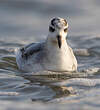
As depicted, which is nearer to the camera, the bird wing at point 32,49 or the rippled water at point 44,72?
the rippled water at point 44,72

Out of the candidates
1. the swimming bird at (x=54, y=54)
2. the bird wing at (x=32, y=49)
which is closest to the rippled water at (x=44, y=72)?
the swimming bird at (x=54, y=54)

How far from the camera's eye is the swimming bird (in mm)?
10069

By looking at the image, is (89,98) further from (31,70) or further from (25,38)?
(25,38)

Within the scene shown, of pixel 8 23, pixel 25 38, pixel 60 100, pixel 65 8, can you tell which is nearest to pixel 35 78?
pixel 60 100

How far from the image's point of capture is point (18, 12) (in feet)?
53.7

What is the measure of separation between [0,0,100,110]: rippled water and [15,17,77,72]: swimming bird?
0.62 feet

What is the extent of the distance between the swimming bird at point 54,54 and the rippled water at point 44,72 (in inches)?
7.5

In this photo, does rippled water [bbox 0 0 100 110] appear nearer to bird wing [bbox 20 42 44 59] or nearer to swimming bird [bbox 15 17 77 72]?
swimming bird [bbox 15 17 77 72]

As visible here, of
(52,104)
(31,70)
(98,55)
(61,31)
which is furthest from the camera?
(98,55)

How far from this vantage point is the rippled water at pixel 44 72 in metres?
8.21

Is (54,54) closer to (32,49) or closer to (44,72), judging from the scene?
(44,72)

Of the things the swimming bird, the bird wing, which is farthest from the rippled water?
the bird wing

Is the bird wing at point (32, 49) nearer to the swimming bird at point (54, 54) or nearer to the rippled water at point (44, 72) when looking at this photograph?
the swimming bird at point (54, 54)

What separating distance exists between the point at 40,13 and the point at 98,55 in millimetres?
4458
